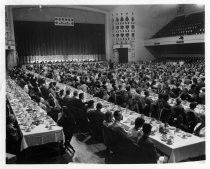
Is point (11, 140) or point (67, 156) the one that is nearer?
point (11, 140)

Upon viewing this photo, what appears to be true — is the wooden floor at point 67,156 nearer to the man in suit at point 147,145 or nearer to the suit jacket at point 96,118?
the suit jacket at point 96,118

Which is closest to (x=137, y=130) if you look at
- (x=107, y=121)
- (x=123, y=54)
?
(x=107, y=121)

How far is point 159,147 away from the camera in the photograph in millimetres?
4020

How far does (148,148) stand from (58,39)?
72.9ft

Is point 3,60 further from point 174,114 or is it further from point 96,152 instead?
point 174,114

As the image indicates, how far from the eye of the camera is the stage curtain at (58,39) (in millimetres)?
23250

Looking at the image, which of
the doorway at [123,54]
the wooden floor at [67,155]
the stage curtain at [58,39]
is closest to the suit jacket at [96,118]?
the wooden floor at [67,155]

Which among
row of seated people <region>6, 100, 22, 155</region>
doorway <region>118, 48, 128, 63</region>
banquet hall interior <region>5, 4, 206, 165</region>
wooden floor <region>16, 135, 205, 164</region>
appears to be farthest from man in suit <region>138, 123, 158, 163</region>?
doorway <region>118, 48, 128, 63</region>

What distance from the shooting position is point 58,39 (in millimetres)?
24656

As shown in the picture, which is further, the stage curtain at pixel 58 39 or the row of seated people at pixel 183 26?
the stage curtain at pixel 58 39

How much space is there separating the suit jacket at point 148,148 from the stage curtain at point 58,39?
2101cm

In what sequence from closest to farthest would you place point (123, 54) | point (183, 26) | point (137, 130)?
point (137, 130), point (183, 26), point (123, 54)

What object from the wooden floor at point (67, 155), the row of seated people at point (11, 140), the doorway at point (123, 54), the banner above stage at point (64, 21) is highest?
the banner above stage at point (64, 21)

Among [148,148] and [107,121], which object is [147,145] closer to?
[148,148]
